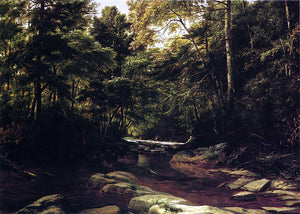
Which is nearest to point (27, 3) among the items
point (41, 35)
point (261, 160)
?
point (41, 35)

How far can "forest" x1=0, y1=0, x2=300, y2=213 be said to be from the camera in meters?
9.77

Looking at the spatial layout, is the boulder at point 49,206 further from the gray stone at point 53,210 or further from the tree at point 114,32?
the tree at point 114,32

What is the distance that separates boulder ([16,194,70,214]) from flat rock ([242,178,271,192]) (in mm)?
5444

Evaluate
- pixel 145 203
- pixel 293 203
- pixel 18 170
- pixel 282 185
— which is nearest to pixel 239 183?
pixel 282 185

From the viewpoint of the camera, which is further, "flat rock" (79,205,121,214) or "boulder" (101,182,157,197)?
"boulder" (101,182,157,197)

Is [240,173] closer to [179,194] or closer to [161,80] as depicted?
[179,194]

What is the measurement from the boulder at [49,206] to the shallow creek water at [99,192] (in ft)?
Answer: 1.08

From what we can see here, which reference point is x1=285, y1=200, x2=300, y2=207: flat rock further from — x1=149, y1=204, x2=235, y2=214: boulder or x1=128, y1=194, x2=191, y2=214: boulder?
x1=128, y1=194, x2=191, y2=214: boulder

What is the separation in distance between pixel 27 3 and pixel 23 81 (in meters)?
3.28

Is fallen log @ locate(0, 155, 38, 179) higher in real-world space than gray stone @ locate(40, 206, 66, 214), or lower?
higher

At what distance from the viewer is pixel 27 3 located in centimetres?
1067

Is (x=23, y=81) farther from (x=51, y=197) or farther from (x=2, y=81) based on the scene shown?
(x=51, y=197)

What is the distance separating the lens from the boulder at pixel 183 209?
17.3 feet

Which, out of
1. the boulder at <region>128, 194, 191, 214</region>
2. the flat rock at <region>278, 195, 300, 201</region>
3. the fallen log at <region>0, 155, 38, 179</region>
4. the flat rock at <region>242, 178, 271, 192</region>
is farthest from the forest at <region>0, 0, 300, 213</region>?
the boulder at <region>128, 194, 191, 214</region>
